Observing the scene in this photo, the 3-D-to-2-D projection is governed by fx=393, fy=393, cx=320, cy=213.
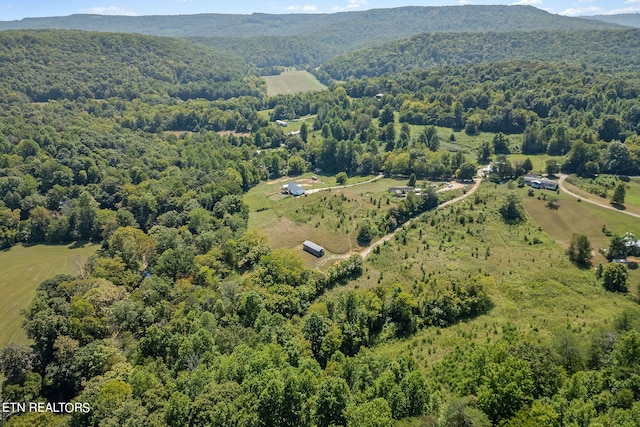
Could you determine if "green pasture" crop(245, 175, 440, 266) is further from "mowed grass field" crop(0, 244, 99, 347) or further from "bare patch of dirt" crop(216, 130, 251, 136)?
"bare patch of dirt" crop(216, 130, 251, 136)

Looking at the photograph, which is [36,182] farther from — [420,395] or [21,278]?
[420,395]

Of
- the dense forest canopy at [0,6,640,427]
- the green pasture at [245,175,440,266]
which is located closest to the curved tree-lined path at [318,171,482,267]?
the green pasture at [245,175,440,266]

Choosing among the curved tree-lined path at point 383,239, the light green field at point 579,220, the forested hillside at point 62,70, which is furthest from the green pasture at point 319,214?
the forested hillside at point 62,70

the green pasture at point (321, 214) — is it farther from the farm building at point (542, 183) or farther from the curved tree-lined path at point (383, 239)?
the farm building at point (542, 183)

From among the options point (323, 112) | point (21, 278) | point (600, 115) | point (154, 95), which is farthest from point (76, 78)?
point (600, 115)

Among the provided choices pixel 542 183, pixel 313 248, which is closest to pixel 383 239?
pixel 313 248
